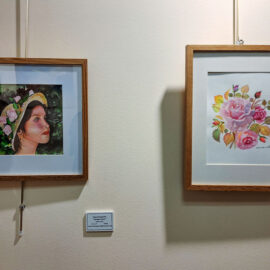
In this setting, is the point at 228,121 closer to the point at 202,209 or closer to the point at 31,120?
the point at 202,209

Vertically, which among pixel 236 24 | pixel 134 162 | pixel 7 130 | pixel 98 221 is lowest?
pixel 98 221

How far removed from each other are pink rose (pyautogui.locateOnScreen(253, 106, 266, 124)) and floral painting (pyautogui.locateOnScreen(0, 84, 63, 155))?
0.64 metres

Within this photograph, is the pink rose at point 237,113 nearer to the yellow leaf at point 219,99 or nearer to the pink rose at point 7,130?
the yellow leaf at point 219,99

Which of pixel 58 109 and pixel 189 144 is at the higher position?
pixel 58 109

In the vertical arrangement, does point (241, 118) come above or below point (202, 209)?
Result: above

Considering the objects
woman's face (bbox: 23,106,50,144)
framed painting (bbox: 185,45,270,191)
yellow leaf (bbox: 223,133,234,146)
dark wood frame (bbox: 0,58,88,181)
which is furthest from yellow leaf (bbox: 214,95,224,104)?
woman's face (bbox: 23,106,50,144)

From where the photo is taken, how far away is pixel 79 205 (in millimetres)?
823

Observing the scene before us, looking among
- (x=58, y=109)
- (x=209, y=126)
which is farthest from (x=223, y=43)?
(x=58, y=109)

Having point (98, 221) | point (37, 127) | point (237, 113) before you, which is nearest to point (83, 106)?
point (37, 127)

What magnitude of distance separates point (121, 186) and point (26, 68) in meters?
0.50

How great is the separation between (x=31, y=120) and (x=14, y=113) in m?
0.06

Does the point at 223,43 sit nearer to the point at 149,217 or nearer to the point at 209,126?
the point at 209,126

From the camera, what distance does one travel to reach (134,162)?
817 mm

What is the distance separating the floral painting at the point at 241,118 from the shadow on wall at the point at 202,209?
141 mm
